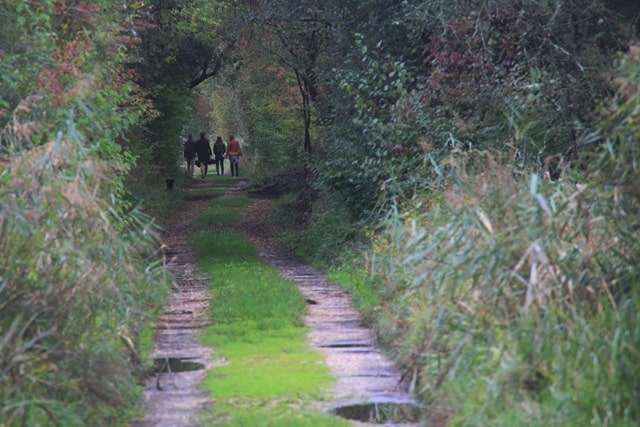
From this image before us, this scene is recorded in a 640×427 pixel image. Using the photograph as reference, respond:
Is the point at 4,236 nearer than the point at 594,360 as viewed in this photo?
No

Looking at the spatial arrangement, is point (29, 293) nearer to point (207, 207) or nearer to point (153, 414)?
point (153, 414)

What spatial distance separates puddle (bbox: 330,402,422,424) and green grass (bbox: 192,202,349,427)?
0.22m

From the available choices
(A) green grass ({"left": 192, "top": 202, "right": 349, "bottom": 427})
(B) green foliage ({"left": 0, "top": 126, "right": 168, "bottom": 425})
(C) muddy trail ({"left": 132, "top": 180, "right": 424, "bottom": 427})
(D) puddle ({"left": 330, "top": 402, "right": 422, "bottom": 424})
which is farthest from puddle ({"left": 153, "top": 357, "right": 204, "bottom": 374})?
(D) puddle ({"left": 330, "top": 402, "right": 422, "bottom": 424})

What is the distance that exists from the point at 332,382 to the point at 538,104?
5.86 meters

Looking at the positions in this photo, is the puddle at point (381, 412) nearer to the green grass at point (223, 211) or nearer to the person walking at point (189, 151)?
the green grass at point (223, 211)

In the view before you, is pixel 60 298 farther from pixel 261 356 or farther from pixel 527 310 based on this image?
pixel 261 356

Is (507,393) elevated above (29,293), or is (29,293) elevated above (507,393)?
(29,293)

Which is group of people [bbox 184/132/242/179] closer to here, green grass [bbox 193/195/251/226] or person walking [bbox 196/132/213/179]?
person walking [bbox 196/132/213/179]

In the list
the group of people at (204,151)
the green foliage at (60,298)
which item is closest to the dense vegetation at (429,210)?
the green foliage at (60,298)

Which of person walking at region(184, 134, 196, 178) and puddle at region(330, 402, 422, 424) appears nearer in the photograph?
puddle at region(330, 402, 422, 424)

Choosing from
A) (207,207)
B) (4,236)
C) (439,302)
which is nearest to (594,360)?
(439,302)

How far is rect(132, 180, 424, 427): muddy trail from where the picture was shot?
26.7 ft

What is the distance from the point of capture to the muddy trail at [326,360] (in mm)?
8141

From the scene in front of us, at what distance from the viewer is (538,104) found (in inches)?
530
